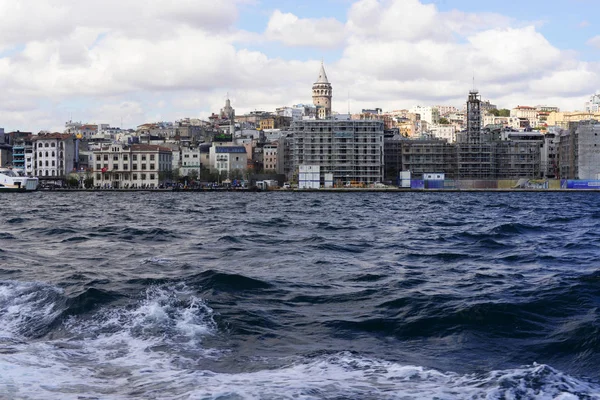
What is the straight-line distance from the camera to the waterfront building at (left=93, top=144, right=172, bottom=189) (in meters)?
87.2

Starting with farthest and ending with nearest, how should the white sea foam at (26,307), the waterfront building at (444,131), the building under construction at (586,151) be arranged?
the waterfront building at (444,131)
the building under construction at (586,151)
the white sea foam at (26,307)

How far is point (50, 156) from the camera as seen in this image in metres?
89.4

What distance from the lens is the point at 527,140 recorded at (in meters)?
93.3

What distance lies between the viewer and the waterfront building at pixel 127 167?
286 ft

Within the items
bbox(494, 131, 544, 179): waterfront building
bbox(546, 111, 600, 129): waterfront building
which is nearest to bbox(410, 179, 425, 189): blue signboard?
bbox(494, 131, 544, 179): waterfront building

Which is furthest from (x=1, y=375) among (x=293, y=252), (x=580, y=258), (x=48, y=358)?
(x=580, y=258)

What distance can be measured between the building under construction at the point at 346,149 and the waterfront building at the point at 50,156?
94.2 ft

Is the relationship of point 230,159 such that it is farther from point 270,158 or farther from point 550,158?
point 550,158

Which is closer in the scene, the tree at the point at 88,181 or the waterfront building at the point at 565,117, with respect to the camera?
the tree at the point at 88,181

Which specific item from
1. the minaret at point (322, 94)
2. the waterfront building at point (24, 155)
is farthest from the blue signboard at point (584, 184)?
the minaret at point (322, 94)

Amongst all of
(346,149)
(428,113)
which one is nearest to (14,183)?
(346,149)

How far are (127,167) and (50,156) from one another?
10.1 m

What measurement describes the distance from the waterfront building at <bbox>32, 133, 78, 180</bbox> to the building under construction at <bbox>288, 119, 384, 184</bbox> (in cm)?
2871

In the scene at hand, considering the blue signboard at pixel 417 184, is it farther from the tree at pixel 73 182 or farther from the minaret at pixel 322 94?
the minaret at pixel 322 94
